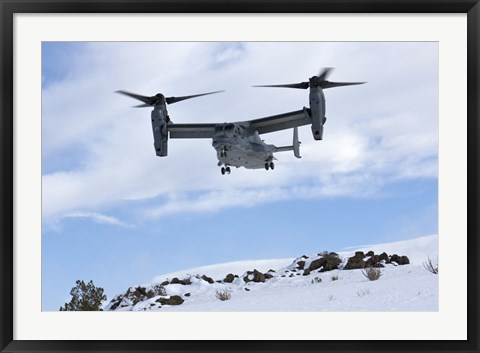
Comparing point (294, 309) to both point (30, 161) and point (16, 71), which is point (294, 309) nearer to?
point (30, 161)

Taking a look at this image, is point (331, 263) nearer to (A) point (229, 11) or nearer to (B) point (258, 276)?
(B) point (258, 276)

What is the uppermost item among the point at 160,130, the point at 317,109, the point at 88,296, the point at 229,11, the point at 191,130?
the point at 229,11

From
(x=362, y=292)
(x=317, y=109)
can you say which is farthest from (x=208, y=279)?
(x=362, y=292)

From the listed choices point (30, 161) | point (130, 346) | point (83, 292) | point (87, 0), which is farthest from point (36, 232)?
point (83, 292)

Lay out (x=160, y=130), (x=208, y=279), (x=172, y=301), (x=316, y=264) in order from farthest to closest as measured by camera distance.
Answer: (x=208, y=279), (x=316, y=264), (x=160, y=130), (x=172, y=301)

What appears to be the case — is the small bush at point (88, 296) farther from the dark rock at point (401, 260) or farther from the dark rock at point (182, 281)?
the dark rock at point (401, 260)

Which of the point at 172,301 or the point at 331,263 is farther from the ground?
the point at 331,263
